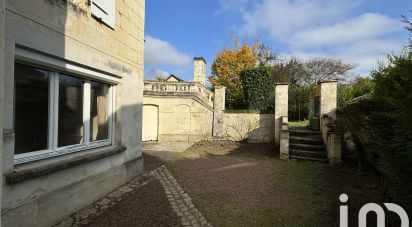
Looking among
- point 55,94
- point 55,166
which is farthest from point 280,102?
point 55,166

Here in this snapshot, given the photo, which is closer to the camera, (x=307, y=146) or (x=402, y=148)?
(x=402, y=148)

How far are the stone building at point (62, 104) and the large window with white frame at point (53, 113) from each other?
14 millimetres

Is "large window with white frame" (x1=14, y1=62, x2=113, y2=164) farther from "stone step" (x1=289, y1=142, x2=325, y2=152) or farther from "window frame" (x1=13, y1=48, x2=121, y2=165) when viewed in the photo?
"stone step" (x1=289, y1=142, x2=325, y2=152)

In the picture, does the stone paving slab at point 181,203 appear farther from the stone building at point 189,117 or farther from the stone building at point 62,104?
the stone building at point 189,117

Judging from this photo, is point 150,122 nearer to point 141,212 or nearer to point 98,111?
point 98,111

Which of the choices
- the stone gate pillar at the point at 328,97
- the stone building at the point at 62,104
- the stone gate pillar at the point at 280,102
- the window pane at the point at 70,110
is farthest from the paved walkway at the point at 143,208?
the stone gate pillar at the point at 328,97

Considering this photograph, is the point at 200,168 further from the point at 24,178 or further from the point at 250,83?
the point at 250,83

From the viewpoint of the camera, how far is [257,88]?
14.4 metres

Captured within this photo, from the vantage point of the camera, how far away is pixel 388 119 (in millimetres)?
4137

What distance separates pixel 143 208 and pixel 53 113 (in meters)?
2.18

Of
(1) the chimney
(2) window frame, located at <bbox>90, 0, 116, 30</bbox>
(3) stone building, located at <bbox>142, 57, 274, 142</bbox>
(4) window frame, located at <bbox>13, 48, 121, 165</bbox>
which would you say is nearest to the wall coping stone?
(4) window frame, located at <bbox>13, 48, 121, 165</bbox>

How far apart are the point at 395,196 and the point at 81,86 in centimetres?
499

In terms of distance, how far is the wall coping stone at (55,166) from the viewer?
3235 mm

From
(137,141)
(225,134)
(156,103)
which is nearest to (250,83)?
(225,134)
